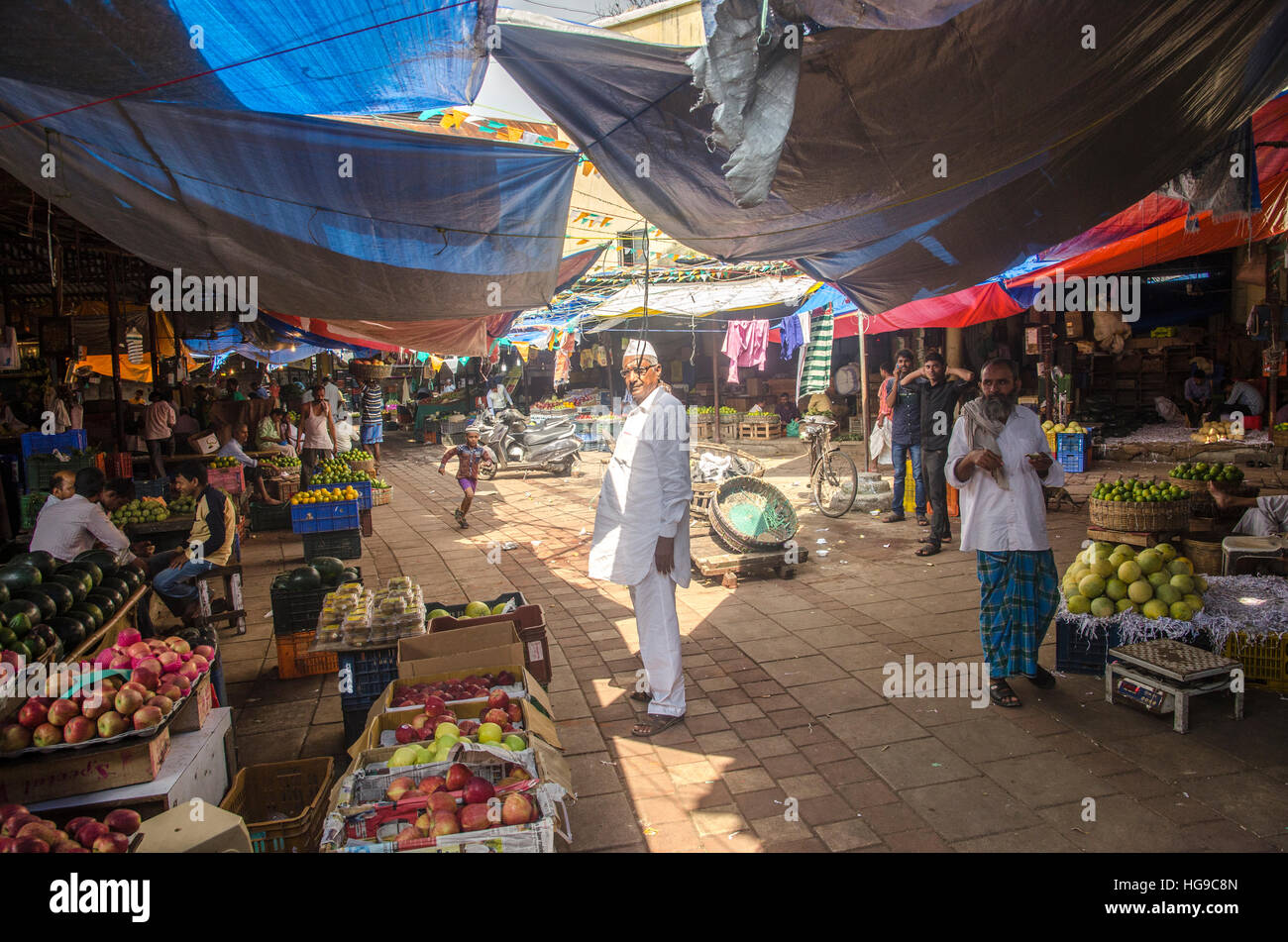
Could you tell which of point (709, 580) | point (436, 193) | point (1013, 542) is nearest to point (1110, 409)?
point (709, 580)

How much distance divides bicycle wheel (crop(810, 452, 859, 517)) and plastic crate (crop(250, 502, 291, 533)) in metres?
8.04

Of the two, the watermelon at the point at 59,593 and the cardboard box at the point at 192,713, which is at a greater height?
the watermelon at the point at 59,593

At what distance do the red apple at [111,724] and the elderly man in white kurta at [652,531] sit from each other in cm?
249

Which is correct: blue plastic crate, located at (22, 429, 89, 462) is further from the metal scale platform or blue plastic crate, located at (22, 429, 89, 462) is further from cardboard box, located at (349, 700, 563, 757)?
the metal scale platform

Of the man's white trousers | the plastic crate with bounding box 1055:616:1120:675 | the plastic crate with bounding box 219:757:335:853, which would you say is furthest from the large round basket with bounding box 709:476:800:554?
the plastic crate with bounding box 219:757:335:853

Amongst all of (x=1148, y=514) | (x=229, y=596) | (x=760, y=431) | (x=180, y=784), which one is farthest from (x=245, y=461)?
(x=760, y=431)

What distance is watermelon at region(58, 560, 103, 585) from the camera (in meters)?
4.82

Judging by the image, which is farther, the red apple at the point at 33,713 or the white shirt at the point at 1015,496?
the white shirt at the point at 1015,496

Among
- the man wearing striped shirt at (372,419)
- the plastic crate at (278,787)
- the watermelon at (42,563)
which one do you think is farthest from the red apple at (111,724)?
the man wearing striped shirt at (372,419)

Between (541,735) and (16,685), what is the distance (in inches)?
89.2

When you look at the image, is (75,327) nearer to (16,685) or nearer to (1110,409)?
(16,685)

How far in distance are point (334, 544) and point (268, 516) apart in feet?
10.4

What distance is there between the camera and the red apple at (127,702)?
10.8 ft

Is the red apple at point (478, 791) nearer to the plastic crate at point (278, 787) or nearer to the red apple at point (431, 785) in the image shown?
the red apple at point (431, 785)
